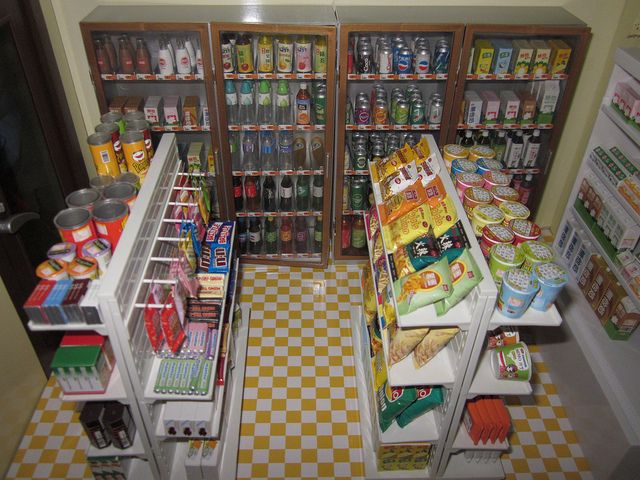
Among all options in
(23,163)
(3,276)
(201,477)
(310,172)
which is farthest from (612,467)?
(23,163)

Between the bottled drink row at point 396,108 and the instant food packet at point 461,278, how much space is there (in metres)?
1.87

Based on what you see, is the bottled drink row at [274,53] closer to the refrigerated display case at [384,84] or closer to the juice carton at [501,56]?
the refrigerated display case at [384,84]

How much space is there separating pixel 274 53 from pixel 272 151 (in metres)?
0.75

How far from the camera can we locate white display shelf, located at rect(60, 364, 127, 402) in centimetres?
249

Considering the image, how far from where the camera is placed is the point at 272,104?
4.10 m

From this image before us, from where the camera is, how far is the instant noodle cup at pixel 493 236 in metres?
2.48

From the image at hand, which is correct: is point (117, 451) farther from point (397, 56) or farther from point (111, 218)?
point (397, 56)

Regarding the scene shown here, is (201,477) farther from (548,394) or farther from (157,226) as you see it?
(548,394)

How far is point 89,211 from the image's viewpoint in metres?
2.40

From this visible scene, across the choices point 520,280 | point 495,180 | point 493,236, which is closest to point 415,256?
point 493,236

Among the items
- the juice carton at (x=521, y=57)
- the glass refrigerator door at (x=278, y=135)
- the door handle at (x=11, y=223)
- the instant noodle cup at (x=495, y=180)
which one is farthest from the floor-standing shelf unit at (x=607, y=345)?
the door handle at (x=11, y=223)

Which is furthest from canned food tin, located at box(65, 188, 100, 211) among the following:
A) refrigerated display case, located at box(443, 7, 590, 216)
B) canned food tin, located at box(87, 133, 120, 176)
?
Result: refrigerated display case, located at box(443, 7, 590, 216)

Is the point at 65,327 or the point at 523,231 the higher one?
the point at 523,231

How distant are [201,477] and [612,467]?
2333 millimetres
